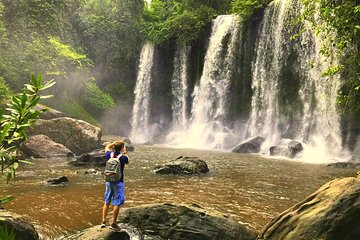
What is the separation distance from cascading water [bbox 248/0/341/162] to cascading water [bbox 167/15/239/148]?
296cm

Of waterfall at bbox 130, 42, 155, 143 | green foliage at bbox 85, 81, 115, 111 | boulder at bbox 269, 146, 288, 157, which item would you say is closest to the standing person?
boulder at bbox 269, 146, 288, 157

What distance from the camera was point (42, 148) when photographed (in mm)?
19625

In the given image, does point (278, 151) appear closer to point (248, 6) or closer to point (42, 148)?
point (248, 6)

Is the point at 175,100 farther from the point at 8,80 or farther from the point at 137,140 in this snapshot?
the point at 8,80

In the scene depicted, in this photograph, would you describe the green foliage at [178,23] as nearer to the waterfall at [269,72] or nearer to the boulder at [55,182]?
the waterfall at [269,72]

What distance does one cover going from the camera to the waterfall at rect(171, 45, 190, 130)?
36094 mm

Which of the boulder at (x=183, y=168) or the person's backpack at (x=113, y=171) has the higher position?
the person's backpack at (x=113, y=171)

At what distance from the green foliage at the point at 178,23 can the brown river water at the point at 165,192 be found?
22098 millimetres

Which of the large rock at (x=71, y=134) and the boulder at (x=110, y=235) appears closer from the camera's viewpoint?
the boulder at (x=110, y=235)

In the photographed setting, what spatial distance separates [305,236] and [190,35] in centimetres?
3143

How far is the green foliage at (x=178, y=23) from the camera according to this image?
34750 millimetres

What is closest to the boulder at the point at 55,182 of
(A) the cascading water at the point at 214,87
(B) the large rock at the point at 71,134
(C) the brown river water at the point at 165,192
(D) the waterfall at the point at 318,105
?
(C) the brown river water at the point at 165,192

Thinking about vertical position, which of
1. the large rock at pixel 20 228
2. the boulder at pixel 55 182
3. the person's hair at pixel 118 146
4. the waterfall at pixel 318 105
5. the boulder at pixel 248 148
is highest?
the waterfall at pixel 318 105

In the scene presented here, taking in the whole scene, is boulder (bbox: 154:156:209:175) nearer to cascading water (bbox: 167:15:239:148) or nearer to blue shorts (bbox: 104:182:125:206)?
blue shorts (bbox: 104:182:125:206)
